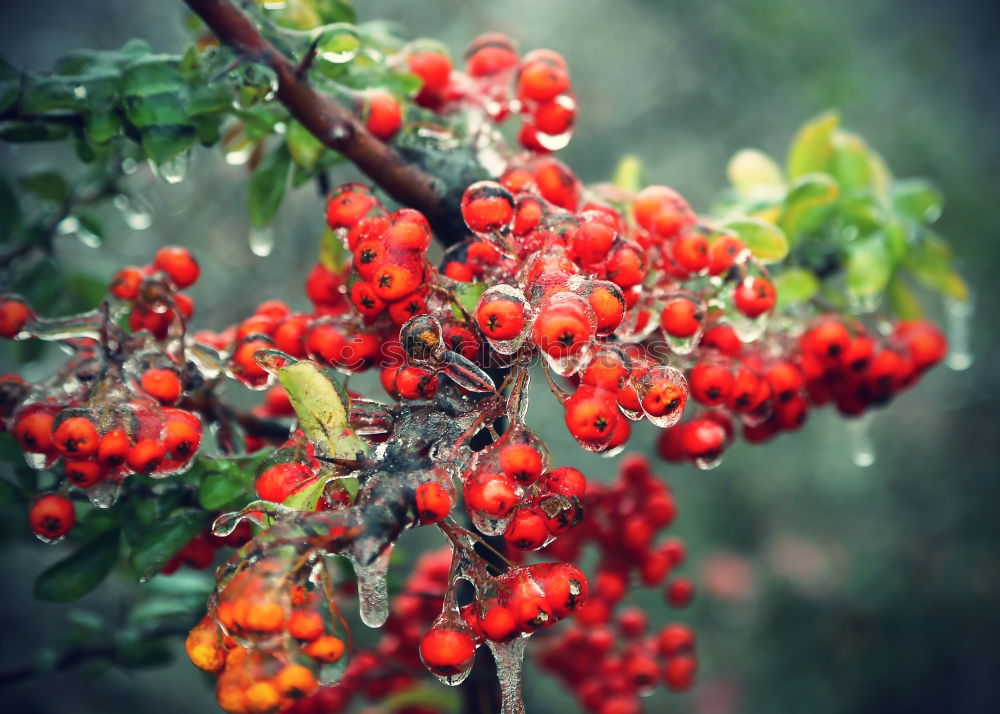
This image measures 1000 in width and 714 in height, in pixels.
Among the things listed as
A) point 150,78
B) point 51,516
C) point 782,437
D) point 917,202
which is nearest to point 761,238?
point 917,202

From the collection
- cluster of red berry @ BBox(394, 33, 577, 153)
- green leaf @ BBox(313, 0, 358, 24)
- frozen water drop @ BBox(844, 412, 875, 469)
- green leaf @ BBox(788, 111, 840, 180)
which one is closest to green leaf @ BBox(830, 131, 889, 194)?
green leaf @ BBox(788, 111, 840, 180)

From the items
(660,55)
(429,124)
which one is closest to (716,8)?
(660,55)

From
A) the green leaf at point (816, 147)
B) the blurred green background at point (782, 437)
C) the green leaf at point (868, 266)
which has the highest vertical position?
the green leaf at point (816, 147)

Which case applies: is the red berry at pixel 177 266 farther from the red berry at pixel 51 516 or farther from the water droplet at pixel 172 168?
the red berry at pixel 51 516

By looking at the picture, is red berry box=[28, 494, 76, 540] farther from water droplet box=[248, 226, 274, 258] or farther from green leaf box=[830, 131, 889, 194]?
green leaf box=[830, 131, 889, 194]

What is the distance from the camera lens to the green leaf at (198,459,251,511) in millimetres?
1179

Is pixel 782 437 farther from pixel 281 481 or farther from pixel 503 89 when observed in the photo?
pixel 281 481

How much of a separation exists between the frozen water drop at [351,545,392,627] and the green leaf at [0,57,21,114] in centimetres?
92

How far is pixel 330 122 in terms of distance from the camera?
120 cm

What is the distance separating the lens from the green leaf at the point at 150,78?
4.08ft

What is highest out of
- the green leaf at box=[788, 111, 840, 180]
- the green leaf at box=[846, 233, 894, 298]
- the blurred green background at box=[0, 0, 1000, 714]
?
the green leaf at box=[788, 111, 840, 180]

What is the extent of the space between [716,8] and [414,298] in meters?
3.70

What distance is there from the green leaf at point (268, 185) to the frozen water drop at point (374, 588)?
0.75m

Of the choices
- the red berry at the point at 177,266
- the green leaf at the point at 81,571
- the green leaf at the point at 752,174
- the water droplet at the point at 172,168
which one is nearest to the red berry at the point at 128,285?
the red berry at the point at 177,266
